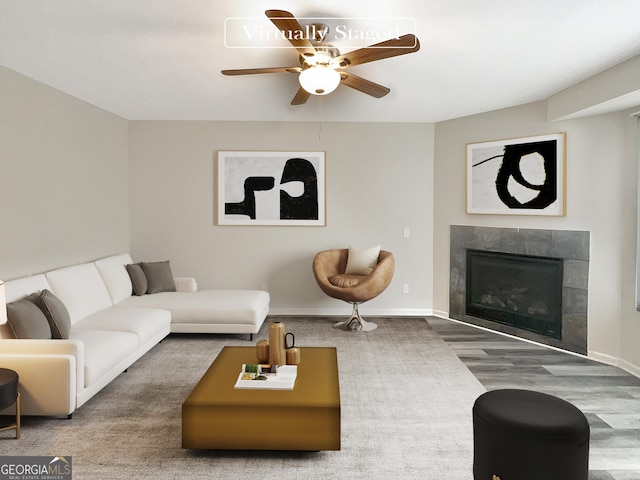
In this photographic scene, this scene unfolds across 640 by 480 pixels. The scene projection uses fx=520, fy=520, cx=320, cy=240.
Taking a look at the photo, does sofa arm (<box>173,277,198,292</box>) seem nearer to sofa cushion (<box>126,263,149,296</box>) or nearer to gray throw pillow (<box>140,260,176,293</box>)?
gray throw pillow (<box>140,260,176,293</box>)

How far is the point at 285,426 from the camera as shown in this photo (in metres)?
2.75

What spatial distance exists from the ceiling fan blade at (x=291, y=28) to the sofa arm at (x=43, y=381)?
2.29m

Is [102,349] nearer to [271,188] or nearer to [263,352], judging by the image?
[263,352]

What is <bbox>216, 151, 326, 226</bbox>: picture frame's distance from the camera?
255 inches

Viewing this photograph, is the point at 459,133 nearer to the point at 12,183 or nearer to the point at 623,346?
the point at 623,346

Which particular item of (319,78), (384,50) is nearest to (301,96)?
(319,78)

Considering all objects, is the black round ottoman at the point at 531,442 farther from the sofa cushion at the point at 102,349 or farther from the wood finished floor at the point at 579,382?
the sofa cushion at the point at 102,349

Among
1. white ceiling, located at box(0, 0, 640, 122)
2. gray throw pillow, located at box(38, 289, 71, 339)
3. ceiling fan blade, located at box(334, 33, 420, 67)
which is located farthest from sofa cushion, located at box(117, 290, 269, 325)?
ceiling fan blade, located at box(334, 33, 420, 67)

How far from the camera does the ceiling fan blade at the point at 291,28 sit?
266cm

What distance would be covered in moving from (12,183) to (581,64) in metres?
4.47

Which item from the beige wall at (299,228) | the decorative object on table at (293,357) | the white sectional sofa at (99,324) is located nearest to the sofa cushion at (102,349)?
the white sectional sofa at (99,324)

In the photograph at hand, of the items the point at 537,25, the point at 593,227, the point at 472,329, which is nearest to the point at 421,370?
the point at 472,329

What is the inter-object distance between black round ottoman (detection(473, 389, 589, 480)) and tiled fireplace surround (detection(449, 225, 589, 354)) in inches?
122

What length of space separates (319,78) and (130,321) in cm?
250
